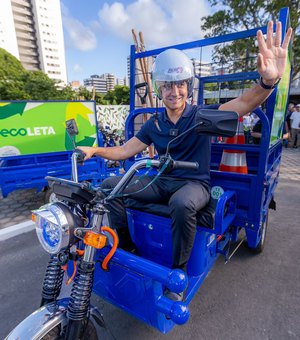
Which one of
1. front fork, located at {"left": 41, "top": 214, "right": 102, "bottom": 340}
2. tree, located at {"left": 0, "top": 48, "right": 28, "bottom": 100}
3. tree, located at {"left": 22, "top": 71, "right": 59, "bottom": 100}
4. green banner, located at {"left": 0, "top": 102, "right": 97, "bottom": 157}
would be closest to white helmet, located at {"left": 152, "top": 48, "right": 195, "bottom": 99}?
front fork, located at {"left": 41, "top": 214, "right": 102, "bottom": 340}

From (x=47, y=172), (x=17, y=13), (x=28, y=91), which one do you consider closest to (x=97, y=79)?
(x=17, y=13)

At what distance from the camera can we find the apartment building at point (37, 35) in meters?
61.1

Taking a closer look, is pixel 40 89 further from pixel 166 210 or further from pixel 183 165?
pixel 183 165

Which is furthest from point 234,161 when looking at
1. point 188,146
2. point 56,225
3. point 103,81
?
point 103,81

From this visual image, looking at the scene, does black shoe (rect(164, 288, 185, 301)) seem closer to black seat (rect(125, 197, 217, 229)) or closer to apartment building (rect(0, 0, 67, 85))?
black seat (rect(125, 197, 217, 229))

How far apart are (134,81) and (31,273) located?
2695 millimetres

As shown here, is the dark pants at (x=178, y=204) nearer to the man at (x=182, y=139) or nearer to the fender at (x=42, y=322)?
the man at (x=182, y=139)

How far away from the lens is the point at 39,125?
13.5 feet

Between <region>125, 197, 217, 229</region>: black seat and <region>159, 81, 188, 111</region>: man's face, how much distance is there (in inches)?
32.1

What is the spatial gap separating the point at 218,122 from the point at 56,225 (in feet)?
3.14

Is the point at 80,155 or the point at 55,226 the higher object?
the point at 80,155

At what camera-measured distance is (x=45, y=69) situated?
68625mm

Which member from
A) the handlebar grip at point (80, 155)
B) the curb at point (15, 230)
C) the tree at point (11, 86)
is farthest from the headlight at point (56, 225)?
the tree at point (11, 86)

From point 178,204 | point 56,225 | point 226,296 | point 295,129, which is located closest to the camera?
point 56,225
